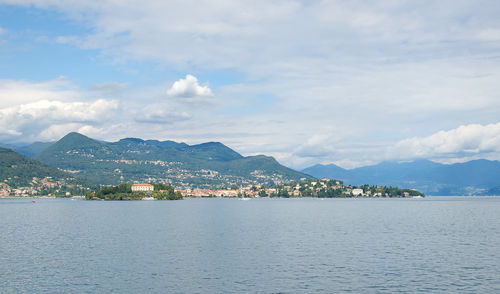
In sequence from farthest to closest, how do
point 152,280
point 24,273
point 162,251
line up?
point 162,251, point 24,273, point 152,280

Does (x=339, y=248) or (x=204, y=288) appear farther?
(x=339, y=248)

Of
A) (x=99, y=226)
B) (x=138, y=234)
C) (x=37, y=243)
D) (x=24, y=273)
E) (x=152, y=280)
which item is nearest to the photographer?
(x=152, y=280)

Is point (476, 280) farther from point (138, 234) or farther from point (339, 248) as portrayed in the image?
point (138, 234)

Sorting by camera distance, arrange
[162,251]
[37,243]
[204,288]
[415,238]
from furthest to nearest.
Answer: [415,238], [37,243], [162,251], [204,288]

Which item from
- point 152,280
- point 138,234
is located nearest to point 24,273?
point 152,280

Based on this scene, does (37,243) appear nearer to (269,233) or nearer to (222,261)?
(222,261)

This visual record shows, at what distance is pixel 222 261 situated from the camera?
55219 millimetres

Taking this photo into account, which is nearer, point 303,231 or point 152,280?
point 152,280

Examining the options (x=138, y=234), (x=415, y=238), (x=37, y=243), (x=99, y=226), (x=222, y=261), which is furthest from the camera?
(x=99, y=226)

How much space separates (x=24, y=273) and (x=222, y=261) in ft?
74.6

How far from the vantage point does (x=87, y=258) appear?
57.7 meters

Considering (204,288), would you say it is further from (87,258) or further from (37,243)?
(37,243)

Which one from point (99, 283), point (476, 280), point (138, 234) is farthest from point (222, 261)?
point (138, 234)

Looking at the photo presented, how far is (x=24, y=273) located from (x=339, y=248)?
42.4 m
